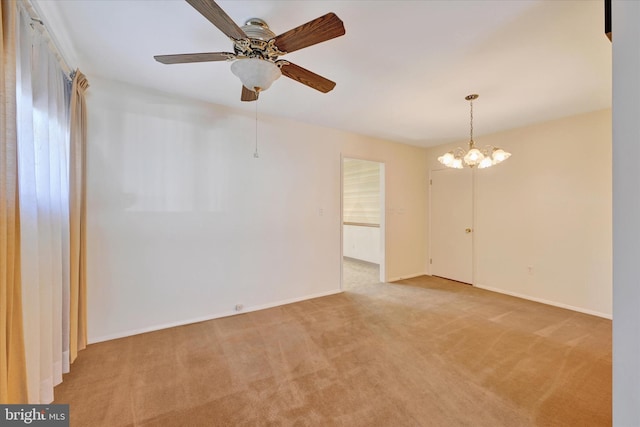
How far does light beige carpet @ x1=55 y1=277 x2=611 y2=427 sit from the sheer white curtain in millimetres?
390

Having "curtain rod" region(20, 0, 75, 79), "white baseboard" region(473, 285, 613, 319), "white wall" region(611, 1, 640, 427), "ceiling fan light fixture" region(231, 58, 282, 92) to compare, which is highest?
"curtain rod" region(20, 0, 75, 79)

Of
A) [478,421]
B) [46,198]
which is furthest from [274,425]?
[46,198]

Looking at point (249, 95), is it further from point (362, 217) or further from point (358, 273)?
point (362, 217)

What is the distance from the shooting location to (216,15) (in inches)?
47.7

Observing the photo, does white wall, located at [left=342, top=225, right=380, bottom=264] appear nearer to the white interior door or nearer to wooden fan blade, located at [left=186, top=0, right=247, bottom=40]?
the white interior door

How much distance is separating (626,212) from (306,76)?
176 cm

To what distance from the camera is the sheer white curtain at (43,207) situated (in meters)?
1.34

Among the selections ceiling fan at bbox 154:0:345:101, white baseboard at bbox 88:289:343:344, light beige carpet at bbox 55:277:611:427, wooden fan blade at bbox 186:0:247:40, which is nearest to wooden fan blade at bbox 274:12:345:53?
ceiling fan at bbox 154:0:345:101

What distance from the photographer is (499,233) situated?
3965mm

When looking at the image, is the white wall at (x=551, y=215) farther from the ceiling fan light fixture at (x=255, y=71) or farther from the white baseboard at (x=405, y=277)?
the ceiling fan light fixture at (x=255, y=71)

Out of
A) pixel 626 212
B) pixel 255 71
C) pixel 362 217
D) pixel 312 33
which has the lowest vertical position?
pixel 362 217

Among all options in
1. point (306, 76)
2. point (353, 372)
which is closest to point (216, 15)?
point (306, 76)

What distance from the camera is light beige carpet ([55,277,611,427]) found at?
1568mm

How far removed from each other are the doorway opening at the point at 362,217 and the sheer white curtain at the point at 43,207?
13.8 ft
